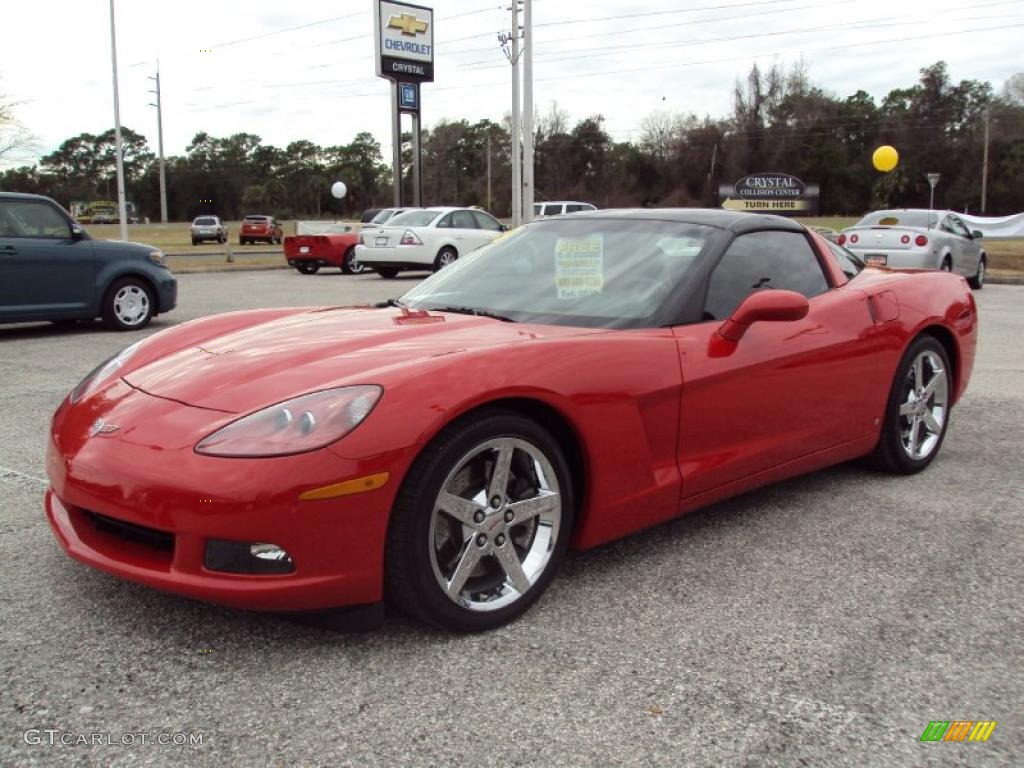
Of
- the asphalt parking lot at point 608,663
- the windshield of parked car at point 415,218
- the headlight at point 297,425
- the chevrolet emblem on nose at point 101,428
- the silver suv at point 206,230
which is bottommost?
the asphalt parking lot at point 608,663

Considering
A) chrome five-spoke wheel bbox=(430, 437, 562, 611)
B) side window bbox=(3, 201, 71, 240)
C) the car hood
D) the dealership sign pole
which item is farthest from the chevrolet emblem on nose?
the dealership sign pole

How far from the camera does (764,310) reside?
3229 millimetres

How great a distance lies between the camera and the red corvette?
7.68ft

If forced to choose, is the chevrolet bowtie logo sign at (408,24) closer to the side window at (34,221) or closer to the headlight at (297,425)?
the side window at (34,221)

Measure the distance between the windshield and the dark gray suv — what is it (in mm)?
6871

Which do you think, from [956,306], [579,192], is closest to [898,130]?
[579,192]

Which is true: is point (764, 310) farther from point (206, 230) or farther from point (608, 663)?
point (206, 230)

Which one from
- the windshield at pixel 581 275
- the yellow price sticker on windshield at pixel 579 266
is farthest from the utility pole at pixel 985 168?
the yellow price sticker on windshield at pixel 579 266

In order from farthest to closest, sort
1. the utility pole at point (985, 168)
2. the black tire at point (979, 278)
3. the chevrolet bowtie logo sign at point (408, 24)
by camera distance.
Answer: the utility pole at point (985, 168)
the chevrolet bowtie logo sign at point (408, 24)
the black tire at point (979, 278)

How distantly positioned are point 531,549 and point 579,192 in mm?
84676

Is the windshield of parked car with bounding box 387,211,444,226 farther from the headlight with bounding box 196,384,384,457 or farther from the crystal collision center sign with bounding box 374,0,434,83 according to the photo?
the crystal collision center sign with bounding box 374,0,434,83

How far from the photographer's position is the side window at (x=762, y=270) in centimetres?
348

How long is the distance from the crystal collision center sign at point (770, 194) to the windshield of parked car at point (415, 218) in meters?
11.6

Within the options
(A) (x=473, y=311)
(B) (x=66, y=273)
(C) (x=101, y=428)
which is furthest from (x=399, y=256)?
(C) (x=101, y=428)
